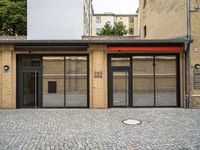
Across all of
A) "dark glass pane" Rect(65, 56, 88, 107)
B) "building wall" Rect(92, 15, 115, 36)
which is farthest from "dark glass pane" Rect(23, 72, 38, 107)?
"building wall" Rect(92, 15, 115, 36)

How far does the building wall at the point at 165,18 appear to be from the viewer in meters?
15.1

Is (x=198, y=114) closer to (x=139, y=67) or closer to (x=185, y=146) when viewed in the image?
(x=139, y=67)

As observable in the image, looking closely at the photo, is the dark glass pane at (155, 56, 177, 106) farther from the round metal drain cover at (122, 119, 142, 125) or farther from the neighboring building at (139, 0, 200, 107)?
the round metal drain cover at (122, 119, 142, 125)

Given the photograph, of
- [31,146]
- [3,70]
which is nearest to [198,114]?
[31,146]

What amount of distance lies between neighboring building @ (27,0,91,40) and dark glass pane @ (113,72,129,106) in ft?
40.7

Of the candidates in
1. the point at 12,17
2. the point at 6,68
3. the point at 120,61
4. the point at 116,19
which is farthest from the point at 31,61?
the point at 116,19

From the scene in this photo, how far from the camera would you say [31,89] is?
47.6 ft

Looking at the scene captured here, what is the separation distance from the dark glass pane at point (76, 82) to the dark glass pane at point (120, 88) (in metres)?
1.80

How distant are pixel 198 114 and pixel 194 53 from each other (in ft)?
12.0

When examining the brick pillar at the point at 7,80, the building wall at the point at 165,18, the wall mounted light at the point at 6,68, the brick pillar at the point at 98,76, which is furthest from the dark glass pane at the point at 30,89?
the building wall at the point at 165,18

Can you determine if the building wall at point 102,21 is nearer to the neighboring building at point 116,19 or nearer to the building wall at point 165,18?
the neighboring building at point 116,19

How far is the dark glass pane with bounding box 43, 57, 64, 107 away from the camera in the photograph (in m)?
14.6

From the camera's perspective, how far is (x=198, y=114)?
1223cm

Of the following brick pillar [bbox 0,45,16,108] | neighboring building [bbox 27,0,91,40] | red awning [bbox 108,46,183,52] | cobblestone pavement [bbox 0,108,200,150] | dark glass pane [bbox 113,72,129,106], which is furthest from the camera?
neighboring building [bbox 27,0,91,40]
